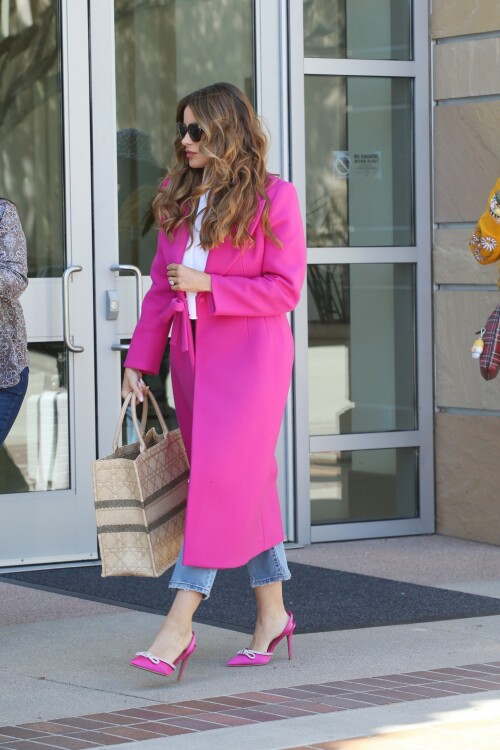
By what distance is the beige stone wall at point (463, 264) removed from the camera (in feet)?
23.7

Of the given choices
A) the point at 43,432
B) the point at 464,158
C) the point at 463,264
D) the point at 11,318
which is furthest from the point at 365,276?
the point at 11,318

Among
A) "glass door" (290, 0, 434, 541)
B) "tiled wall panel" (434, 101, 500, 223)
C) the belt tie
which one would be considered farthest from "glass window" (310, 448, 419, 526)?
the belt tie

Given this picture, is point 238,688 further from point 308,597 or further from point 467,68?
point 467,68

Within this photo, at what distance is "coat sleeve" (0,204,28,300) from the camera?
482 cm

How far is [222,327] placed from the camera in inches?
178

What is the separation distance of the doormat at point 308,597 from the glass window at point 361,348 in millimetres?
1091

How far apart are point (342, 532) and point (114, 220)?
1953 millimetres

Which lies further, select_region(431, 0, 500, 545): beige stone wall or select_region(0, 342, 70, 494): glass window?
select_region(431, 0, 500, 545): beige stone wall

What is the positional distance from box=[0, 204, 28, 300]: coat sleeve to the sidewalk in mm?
1217

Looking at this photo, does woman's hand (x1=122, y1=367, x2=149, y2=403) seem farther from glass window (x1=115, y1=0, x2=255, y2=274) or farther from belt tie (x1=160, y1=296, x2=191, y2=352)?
glass window (x1=115, y1=0, x2=255, y2=274)

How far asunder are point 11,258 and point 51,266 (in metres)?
1.76

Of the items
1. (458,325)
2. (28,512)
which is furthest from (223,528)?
(458,325)

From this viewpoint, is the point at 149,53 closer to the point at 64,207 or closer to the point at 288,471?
the point at 64,207

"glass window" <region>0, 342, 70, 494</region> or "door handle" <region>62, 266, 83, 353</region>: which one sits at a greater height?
"door handle" <region>62, 266, 83, 353</region>
